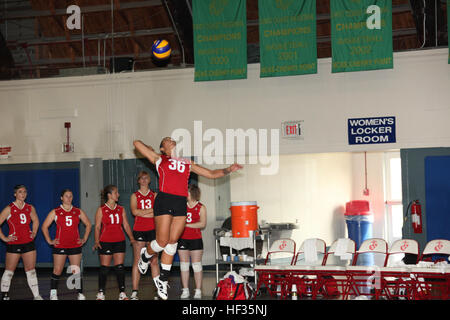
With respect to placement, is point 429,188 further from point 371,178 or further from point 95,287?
point 95,287

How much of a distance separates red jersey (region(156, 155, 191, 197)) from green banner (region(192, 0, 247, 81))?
4.06m

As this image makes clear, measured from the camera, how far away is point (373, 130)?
1041 cm

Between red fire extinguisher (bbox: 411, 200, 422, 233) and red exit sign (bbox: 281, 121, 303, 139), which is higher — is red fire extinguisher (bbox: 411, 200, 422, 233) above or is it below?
below

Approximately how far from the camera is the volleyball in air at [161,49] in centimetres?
1044

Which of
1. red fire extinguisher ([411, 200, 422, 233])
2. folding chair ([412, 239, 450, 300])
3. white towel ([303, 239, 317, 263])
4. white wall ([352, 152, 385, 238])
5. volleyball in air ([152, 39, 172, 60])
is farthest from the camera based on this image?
white wall ([352, 152, 385, 238])

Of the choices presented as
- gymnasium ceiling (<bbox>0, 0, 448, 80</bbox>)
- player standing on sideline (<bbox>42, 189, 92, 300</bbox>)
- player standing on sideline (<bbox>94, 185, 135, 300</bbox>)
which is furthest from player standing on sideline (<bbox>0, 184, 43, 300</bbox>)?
gymnasium ceiling (<bbox>0, 0, 448, 80</bbox>)

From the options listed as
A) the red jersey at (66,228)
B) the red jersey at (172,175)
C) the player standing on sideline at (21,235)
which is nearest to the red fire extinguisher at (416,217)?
the red jersey at (172,175)

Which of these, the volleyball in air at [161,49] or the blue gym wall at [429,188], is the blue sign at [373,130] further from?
the volleyball in air at [161,49]

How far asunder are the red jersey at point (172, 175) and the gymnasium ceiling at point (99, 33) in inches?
181

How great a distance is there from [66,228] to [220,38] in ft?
14.4

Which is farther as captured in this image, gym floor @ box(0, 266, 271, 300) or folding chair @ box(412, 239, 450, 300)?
gym floor @ box(0, 266, 271, 300)

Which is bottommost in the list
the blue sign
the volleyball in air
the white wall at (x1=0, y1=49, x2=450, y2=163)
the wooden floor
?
the wooden floor

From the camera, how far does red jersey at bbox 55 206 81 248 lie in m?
8.40

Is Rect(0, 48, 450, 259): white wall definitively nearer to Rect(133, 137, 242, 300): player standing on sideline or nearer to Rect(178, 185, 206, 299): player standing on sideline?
Rect(178, 185, 206, 299): player standing on sideline
